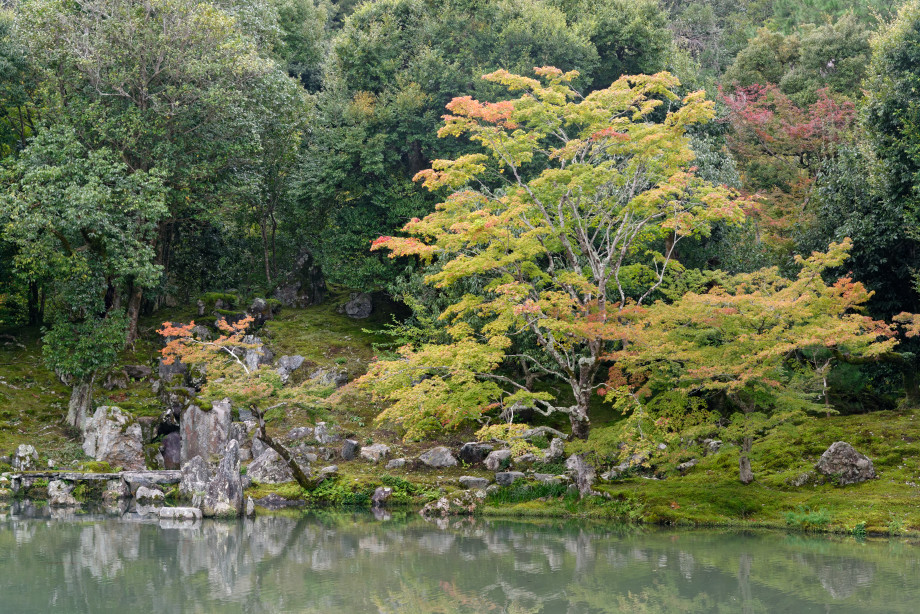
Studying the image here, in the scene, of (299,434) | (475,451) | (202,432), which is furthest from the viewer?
(299,434)

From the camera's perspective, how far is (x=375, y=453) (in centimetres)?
1870

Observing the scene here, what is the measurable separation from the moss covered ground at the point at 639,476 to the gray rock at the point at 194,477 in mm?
1118

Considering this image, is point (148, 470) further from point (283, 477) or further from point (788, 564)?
point (788, 564)

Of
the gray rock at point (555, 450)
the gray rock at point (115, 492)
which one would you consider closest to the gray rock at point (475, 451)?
the gray rock at point (555, 450)

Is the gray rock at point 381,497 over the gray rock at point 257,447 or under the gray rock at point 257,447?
under

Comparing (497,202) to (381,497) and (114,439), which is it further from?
(114,439)

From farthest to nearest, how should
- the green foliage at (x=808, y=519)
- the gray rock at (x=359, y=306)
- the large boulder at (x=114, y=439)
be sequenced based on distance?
the gray rock at (x=359, y=306) → the large boulder at (x=114, y=439) → the green foliage at (x=808, y=519)

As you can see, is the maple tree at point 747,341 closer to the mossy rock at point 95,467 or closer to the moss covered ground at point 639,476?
the moss covered ground at point 639,476

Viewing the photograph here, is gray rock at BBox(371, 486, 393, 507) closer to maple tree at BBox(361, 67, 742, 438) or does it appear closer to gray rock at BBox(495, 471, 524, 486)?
maple tree at BBox(361, 67, 742, 438)

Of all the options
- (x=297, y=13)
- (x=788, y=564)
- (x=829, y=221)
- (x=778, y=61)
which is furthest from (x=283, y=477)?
(x=778, y=61)

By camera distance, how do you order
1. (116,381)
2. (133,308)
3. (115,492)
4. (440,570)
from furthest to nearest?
1. (133,308)
2. (116,381)
3. (115,492)
4. (440,570)

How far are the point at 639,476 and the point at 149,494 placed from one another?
11155 mm

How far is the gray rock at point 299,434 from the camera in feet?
64.0

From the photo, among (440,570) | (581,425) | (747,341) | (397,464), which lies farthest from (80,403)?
(747,341)
